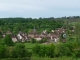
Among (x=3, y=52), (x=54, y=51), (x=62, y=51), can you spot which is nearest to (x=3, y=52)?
(x=3, y=52)

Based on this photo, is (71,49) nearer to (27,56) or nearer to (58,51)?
(58,51)

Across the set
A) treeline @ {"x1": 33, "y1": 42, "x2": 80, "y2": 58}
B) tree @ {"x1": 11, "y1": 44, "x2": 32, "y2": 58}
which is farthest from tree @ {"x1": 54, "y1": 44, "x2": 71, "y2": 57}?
tree @ {"x1": 11, "y1": 44, "x2": 32, "y2": 58}

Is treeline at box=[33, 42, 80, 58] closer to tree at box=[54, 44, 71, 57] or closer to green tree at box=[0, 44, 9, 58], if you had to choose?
tree at box=[54, 44, 71, 57]

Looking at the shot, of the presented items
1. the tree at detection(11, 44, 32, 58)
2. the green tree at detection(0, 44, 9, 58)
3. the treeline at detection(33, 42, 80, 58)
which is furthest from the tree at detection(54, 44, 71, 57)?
the green tree at detection(0, 44, 9, 58)

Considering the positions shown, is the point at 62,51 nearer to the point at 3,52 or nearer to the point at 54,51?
the point at 54,51

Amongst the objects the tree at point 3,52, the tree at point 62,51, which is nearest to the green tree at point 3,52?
the tree at point 3,52

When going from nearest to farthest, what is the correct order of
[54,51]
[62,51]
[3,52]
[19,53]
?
[3,52] < [19,53] < [54,51] < [62,51]

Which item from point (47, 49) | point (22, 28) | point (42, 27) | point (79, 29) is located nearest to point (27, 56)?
point (47, 49)

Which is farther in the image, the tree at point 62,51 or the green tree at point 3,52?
the tree at point 62,51

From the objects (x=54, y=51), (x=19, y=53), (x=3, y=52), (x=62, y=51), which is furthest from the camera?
(x=62, y=51)

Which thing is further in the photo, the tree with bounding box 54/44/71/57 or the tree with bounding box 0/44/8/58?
the tree with bounding box 54/44/71/57

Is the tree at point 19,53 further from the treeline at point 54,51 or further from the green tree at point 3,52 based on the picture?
the treeline at point 54,51
